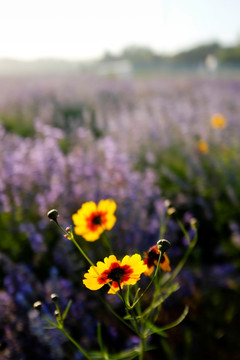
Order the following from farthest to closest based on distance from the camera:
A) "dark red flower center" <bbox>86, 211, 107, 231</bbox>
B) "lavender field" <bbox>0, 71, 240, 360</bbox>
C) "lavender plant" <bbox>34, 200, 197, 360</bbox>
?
"lavender field" <bbox>0, 71, 240, 360</bbox> → "dark red flower center" <bbox>86, 211, 107, 231</bbox> → "lavender plant" <bbox>34, 200, 197, 360</bbox>

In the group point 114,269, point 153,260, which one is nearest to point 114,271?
point 114,269

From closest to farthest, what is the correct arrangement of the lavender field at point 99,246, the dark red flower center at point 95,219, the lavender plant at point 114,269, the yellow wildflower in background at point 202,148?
the lavender plant at point 114,269, the dark red flower center at point 95,219, the lavender field at point 99,246, the yellow wildflower in background at point 202,148

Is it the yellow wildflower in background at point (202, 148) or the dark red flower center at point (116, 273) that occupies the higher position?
the yellow wildflower in background at point (202, 148)

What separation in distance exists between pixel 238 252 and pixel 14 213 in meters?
1.35

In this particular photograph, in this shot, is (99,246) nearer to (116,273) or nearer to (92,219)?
(92,219)

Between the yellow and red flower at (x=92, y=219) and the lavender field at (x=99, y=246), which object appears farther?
the lavender field at (x=99, y=246)

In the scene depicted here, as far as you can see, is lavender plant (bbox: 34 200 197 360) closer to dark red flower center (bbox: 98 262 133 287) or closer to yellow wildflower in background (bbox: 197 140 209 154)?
dark red flower center (bbox: 98 262 133 287)

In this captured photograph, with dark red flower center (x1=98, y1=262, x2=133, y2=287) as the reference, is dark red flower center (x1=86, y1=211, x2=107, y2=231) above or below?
above

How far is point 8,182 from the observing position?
6.69 ft

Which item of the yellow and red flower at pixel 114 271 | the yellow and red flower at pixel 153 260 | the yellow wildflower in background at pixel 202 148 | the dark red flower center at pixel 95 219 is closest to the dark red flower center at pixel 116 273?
the yellow and red flower at pixel 114 271

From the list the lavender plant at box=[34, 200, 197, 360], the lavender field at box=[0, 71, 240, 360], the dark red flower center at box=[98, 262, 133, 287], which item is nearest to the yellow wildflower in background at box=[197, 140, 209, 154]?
the lavender field at box=[0, 71, 240, 360]

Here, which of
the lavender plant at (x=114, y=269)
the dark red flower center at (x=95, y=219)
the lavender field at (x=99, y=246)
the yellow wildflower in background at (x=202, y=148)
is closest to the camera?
the lavender plant at (x=114, y=269)

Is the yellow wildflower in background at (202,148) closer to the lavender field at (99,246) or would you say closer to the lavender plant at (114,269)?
the lavender field at (99,246)

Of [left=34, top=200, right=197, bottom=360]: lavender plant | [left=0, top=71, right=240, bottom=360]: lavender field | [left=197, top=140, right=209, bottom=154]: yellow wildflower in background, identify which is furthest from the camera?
[left=197, top=140, right=209, bottom=154]: yellow wildflower in background
